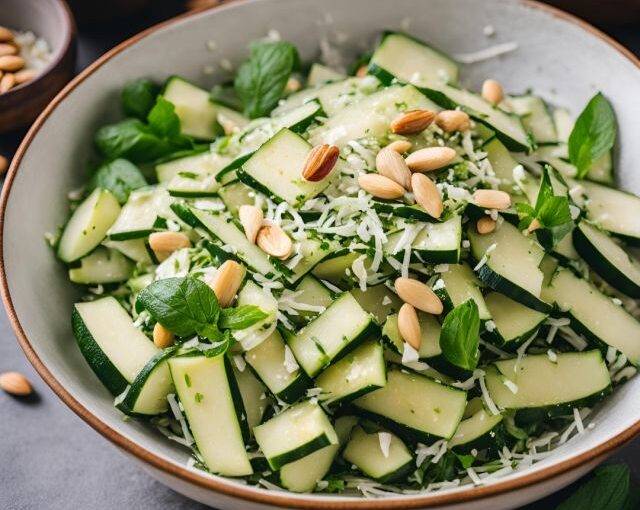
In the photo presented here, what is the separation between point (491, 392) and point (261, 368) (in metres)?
0.57

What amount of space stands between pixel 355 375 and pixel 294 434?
0.64 feet

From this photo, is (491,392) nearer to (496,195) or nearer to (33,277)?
(496,195)

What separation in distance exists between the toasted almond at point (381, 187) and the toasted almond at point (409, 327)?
298 millimetres

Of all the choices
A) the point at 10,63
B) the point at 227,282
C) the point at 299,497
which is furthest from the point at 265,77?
the point at 299,497

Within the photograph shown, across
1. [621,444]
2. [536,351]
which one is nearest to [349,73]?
[536,351]

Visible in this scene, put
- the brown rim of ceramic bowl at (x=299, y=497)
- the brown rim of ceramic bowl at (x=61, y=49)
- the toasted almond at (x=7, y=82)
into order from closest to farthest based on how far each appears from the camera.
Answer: the brown rim of ceramic bowl at (x=299, y=497)
the brown rim of ceramic bowl at (x=61, y=49)
the toasted almond at (x=7, y=82)

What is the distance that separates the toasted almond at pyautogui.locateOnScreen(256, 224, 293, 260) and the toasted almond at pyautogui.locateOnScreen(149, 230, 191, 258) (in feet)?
0.92

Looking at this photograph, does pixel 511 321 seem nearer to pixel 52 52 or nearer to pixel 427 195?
pixel 427 195

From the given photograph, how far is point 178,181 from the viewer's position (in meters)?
2.30

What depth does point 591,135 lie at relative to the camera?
244 cm

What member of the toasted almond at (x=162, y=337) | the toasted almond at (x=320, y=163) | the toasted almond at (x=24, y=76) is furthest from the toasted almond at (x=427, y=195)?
the toasted almond at (x=24, y=76)

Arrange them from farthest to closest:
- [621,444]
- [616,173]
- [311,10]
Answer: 1. [311,10]
2. [616,173]
3. [621,444]

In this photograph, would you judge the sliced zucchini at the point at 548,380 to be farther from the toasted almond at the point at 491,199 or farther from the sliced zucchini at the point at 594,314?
the toasted almond at the point at 491,199

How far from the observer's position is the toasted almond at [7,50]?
2990mm
